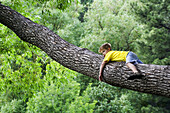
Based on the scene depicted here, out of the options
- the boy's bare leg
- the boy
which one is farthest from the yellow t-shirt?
the boy's bare leg

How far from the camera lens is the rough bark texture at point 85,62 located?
1.91 meters

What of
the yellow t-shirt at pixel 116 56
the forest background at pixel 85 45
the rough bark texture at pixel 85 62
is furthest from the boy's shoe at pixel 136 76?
the forest background at pixel 85 45

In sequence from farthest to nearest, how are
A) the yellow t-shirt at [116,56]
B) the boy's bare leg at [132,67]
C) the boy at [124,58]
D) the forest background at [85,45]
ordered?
the forest background at [85,45], the yellow t-shirt at [116,56], the boy at [124,58], the boy's bare leg at [132,67]

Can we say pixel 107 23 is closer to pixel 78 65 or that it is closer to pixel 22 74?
pixel 22 74

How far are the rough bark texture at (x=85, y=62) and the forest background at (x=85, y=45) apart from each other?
5.02 feet

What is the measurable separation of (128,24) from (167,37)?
23.9 feet

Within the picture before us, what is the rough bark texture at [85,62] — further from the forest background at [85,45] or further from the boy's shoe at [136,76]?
the forest background at [85,45]

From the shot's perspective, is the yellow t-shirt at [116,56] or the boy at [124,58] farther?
the yellow t-shirt at [116,56]

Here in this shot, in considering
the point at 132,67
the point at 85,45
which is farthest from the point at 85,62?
the point at 85,45

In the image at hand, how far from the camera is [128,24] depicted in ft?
53.1

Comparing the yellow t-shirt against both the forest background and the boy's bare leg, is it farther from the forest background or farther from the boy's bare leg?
the forest background

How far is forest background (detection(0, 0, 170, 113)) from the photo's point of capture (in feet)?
18.5

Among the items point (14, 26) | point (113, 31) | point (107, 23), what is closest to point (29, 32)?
point (14, 26)

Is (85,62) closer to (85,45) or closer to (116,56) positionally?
(116,56)
